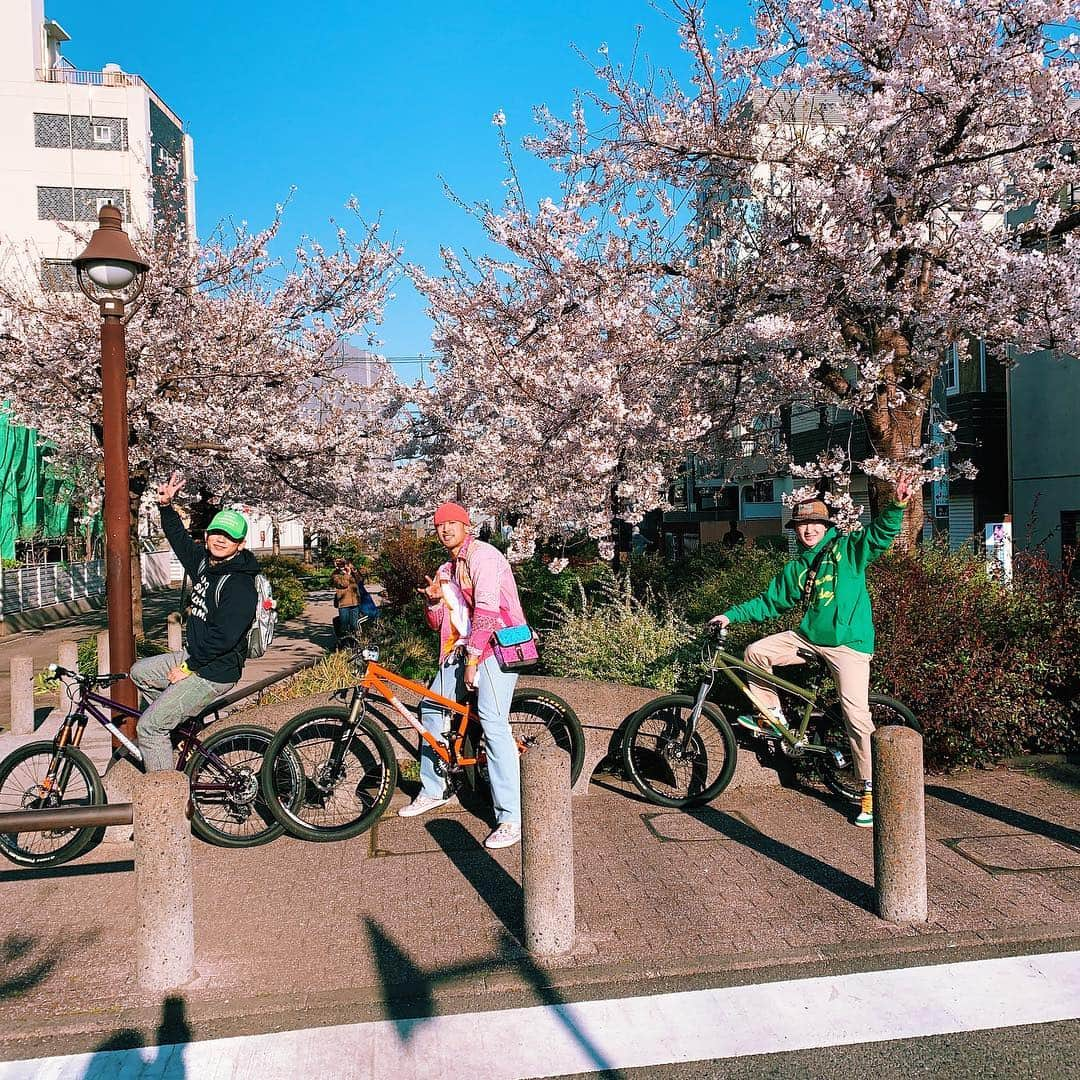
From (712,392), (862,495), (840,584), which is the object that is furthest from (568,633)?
(862,495)

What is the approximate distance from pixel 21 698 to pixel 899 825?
952 cm

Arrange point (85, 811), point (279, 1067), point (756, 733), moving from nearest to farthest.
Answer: point (279, 1067) < point (85, 811) < point (756, 733)

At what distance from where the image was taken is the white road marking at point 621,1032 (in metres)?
3.42

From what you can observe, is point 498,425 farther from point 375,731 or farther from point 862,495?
point 862,495

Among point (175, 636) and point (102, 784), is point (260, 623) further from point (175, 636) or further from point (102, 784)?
point (175, 636)

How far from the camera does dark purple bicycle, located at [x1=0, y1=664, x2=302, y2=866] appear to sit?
5453 mm

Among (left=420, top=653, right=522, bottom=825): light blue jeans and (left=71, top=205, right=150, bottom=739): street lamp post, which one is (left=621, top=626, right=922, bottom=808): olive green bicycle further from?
(left=71, top=205, right=150, bottom=739): street lamp post

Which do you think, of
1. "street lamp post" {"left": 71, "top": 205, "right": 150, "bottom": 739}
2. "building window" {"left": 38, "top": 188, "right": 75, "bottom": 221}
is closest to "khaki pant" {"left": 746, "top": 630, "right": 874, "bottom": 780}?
"street lamp post" {"left": 71, "top": 205, "right": 150, "bottom": 739}

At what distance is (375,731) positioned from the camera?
5.71 m

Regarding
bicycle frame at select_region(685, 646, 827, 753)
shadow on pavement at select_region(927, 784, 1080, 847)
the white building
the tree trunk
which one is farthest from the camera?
the white building

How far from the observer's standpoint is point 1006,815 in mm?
5797

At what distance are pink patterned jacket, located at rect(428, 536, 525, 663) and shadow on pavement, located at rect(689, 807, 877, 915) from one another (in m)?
1.80

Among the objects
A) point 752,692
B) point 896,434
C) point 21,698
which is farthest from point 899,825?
point 21,698

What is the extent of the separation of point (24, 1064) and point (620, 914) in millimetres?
2578
